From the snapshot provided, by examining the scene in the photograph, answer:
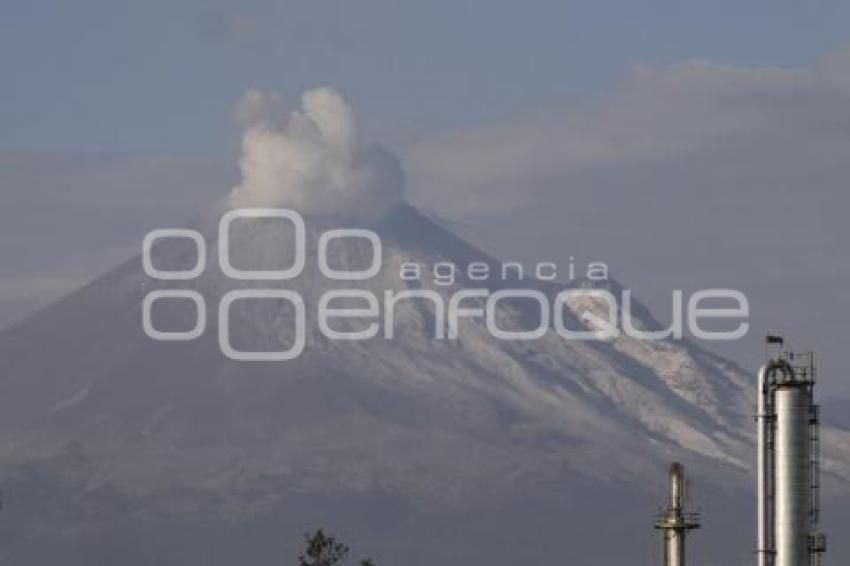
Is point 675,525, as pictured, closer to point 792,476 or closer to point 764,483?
point 764,483

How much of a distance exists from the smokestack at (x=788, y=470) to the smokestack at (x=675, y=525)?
50.2 ft

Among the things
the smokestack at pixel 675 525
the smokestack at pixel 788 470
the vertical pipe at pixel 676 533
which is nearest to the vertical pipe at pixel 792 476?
the smokestack at pixel 788 470

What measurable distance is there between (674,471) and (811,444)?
1724 cm

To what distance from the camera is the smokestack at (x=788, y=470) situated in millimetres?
105562

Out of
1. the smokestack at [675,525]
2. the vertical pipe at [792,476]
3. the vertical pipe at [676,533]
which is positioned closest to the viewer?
the vertical pipe at [792,476]

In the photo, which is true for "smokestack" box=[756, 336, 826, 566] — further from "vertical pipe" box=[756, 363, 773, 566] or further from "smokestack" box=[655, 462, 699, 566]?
"smokestack" box=[655, 462, 699, 566]

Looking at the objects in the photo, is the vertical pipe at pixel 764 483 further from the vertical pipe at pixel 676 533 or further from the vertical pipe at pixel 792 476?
the vertical pipe at pixel 676 533

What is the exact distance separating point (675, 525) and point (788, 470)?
16914 millimetres

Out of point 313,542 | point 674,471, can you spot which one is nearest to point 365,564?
point 313,542

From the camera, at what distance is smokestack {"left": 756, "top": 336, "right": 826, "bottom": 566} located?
105562 millimetres

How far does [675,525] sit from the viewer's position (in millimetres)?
122375

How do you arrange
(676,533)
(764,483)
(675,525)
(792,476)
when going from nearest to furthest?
(792,476) → (764,483) → (675,525) → (676,533)

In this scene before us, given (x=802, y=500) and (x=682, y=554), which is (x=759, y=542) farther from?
(x=682, y=554)

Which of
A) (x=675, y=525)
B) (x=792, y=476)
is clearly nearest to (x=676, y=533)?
(x=675, y=525)
